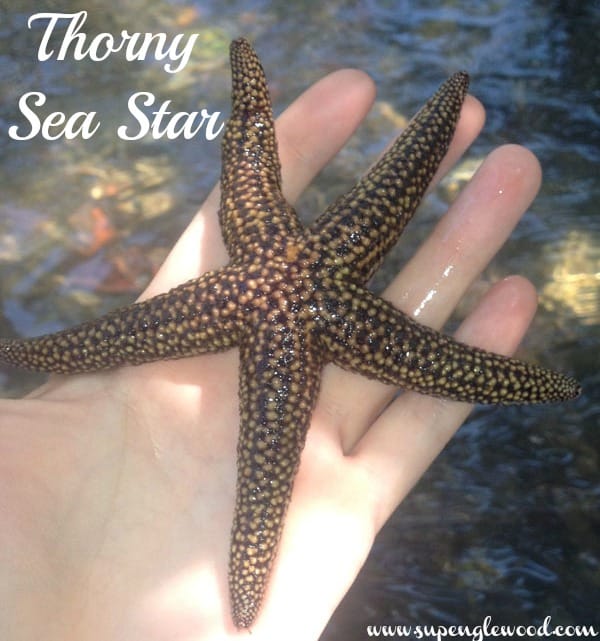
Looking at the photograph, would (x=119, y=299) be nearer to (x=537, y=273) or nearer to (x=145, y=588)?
(x=145, y=588)

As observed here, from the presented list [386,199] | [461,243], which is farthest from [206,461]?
[461,243]

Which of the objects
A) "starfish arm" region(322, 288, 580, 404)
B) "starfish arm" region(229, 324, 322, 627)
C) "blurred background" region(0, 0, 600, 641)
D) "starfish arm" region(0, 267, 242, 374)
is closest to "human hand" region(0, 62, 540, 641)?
"starfish arm" region(229, 324, 322, 627)

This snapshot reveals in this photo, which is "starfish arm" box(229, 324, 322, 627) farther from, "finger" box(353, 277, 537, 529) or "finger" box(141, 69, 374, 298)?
"finger" box(141, 69, 374, 298)

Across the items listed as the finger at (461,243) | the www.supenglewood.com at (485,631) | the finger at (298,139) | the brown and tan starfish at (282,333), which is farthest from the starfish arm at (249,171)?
the www.supenglewood.com at (485,631)

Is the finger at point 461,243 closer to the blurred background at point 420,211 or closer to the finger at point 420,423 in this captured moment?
the finger at point 420,423

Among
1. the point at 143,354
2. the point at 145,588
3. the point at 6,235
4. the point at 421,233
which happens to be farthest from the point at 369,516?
the point at 6,235

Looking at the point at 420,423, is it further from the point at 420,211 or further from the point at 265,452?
the point at 420,211
